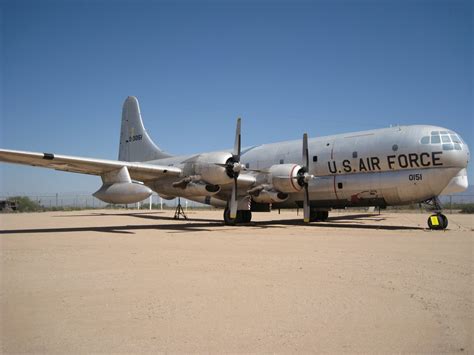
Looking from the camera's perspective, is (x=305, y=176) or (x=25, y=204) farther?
(x=25, y=204)

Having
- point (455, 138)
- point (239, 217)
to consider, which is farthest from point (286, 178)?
point (455, 138)

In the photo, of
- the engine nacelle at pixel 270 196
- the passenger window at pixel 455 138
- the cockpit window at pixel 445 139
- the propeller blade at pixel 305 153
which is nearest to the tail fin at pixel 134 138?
the engine nacelle at pixel 270 196

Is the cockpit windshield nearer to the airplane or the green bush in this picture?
the airplane

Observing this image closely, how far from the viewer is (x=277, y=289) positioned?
5430mm

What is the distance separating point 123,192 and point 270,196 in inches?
250

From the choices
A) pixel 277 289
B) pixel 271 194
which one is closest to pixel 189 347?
pixel 277 289

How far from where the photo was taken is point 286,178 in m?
17.7

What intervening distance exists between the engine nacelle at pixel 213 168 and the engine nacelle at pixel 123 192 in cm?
251

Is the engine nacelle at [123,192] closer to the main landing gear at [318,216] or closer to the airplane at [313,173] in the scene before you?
the airplane at [313,173]

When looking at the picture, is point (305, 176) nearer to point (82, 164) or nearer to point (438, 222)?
point (438, 222)

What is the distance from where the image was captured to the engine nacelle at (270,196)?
1842 cm

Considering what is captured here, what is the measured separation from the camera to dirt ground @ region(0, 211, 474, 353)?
3525 millimetres

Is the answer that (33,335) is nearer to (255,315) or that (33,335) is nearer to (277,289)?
(255,315)

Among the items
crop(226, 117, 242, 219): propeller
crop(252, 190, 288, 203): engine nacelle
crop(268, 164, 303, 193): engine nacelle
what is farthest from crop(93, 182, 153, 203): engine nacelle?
crop(268, 164, 303, 193): engine nacelle
